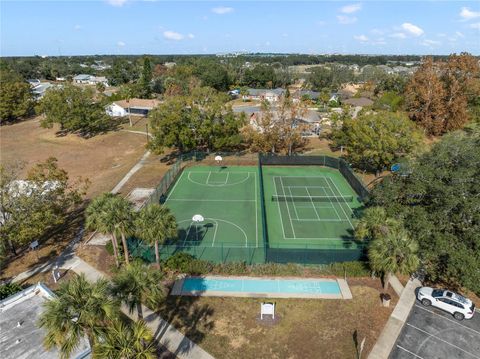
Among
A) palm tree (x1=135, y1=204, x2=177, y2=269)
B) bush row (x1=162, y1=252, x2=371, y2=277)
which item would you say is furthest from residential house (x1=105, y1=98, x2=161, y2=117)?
bush row (x1=162, y1=252, x2=371, y2=277)

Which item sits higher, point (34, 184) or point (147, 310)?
point (34, 184)

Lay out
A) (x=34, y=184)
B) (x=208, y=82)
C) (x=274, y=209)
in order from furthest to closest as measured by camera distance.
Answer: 1. (x=208, y=82)
2. (x=274, y=209)
3. (x=34, y=184)

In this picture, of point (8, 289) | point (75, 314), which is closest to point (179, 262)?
point (8, 289)

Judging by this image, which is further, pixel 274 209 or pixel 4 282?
pixel 274 209

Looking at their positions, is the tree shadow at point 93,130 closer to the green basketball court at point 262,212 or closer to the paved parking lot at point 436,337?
the green basketball court at point 262,212

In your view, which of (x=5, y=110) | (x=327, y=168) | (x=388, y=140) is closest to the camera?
(x=388, y=140)

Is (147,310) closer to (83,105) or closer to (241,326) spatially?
(241,326)

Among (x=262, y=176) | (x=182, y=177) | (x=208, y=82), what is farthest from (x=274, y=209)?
(x=208, y=82)

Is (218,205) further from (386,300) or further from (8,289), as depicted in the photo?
(8,289)
